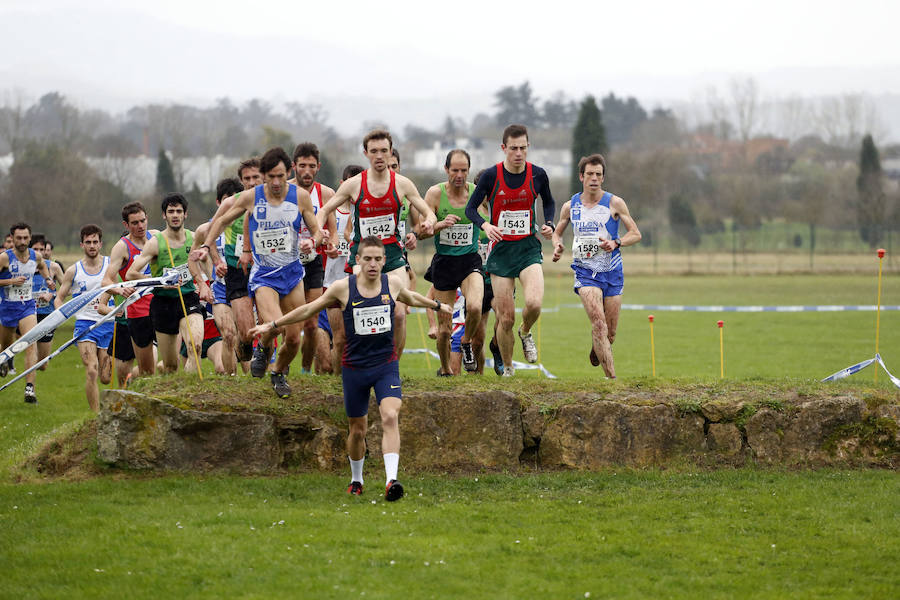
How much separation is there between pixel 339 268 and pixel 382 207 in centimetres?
172

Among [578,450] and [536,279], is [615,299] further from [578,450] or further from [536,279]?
[578,450]

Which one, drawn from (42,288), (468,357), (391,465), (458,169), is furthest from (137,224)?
(42,288)

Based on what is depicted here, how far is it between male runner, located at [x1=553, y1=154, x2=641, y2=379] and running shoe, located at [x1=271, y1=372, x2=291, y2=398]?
11.5 feet

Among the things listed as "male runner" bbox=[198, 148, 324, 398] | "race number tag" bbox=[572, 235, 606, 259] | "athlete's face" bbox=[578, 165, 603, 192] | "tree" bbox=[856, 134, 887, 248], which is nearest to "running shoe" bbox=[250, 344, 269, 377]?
"male runner" bbox=[198, 148, 324, 398]

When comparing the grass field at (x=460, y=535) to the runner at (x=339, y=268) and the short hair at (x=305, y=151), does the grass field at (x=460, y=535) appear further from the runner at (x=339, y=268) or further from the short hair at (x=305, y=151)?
the short hair at (x=305, y=151)

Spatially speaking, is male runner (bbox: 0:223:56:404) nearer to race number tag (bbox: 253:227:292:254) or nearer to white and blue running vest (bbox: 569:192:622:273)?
race number tag (bbox: 253:227:292:254)

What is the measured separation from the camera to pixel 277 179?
9711mm

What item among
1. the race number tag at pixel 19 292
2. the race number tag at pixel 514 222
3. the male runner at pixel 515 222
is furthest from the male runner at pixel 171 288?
the race number tag at pixel 19 292

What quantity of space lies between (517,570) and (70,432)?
5.04m

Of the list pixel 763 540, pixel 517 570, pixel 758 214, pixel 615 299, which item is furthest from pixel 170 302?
pixel 758 214

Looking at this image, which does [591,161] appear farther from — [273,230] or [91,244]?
[91,244]

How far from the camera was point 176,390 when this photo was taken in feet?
30.1

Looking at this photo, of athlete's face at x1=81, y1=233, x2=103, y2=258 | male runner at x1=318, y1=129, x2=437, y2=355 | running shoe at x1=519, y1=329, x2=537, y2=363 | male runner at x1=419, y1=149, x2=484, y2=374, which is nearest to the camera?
male runner at x1=318, y1=129, x2=437, y2=355

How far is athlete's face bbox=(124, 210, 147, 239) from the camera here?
12.2 meters
